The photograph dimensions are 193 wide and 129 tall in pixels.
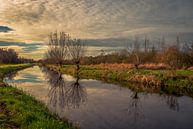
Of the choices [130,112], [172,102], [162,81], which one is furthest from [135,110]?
[162,81]

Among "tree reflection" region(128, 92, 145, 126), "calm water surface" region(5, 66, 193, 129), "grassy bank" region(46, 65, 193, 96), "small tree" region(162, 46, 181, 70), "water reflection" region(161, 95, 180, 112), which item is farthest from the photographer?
"small tree" region(162, 46, 181, 70)

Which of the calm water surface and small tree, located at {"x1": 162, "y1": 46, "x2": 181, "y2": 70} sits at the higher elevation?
small tree, located at {"x1": 162, "y1": 46, "x2": 181, "y2": 70}

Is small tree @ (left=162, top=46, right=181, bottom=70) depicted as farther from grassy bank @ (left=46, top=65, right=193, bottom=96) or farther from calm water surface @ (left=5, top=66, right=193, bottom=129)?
calm water surface @ (left=5, top=66, right=193, bottom=129)

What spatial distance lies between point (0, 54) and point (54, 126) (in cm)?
16630

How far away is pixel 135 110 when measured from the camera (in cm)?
2033

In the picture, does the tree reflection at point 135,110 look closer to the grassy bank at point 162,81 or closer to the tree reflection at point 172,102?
the tree reflection at point 172,102

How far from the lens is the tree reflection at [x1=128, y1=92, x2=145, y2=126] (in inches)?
687

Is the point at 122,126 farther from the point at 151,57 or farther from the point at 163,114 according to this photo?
the point at 151,57

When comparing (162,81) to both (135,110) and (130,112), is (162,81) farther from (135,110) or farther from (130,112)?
(130,112)

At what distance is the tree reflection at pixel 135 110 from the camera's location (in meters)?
17.5

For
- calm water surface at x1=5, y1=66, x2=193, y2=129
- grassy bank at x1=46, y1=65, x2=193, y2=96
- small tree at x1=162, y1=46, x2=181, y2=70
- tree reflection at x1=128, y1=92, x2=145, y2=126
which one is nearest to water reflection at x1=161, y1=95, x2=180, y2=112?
calm water surface at x1=5, y1=66, x2=193, y2=129

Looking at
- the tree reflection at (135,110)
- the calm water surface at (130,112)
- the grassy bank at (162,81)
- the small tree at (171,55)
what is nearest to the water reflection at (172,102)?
the calm water surface at (130,112)

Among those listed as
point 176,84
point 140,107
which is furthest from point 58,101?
point 176,84

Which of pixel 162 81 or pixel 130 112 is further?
pixel 162 81
